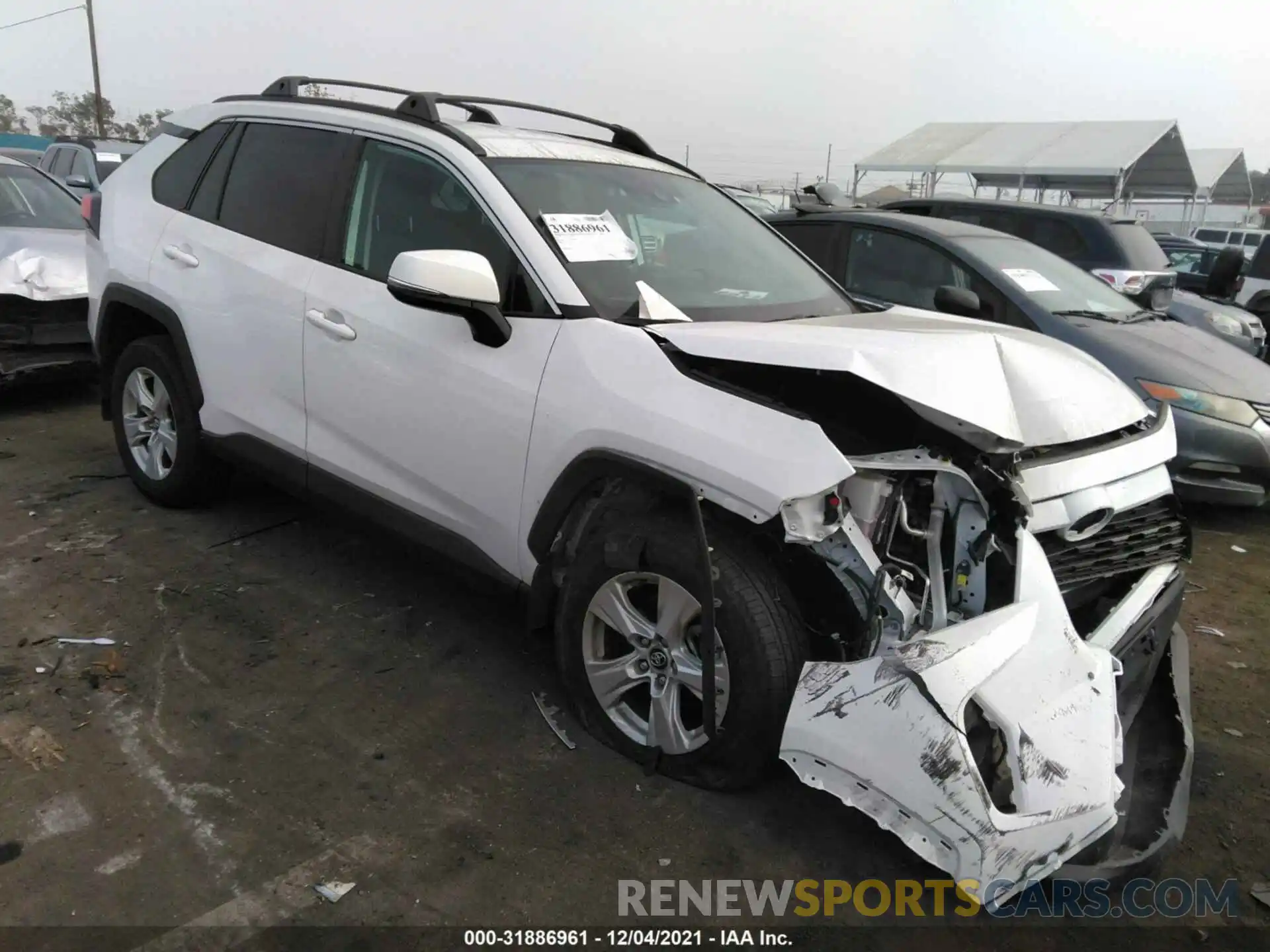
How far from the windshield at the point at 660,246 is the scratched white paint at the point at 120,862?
1890 millimetres

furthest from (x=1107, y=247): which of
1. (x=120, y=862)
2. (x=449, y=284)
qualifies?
(x=120, y=862)

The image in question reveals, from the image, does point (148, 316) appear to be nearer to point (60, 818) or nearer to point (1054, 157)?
point (60, 818)

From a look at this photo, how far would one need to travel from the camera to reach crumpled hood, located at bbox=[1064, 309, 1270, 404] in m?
4.86

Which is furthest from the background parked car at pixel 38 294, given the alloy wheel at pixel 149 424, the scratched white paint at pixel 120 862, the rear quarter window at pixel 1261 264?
the rear quarter window at pixel 1261 264

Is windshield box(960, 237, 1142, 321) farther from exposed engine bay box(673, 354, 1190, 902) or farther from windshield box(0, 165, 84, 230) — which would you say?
windshield box(0, 165, 84, 230)

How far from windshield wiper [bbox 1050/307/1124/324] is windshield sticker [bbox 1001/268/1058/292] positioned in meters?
0.21

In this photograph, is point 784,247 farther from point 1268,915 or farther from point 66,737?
point 66,737

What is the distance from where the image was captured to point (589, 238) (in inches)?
116

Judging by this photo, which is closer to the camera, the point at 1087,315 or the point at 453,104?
the point at 453,104

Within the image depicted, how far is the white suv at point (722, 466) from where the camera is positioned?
2.04 meters

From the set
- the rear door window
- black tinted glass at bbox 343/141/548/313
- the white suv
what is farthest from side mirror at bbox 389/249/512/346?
the rear door window

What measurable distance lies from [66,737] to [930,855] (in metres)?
2.46

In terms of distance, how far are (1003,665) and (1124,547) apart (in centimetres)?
97

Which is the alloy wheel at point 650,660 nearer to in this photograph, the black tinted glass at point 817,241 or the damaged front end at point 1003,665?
the damaged front end at point 1003,665
